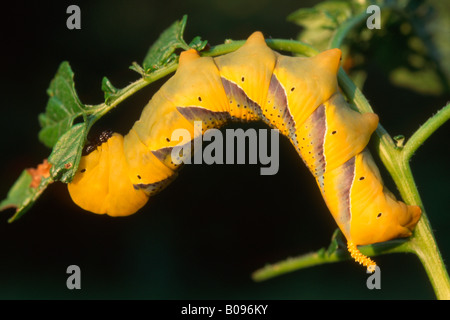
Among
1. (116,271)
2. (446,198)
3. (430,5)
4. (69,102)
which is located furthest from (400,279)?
(69,102)

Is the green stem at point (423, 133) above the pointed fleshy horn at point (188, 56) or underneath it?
underneath

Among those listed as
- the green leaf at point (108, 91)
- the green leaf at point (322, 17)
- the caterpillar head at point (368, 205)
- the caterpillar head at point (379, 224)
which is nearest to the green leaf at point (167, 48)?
the green leaf at point (108, 91)

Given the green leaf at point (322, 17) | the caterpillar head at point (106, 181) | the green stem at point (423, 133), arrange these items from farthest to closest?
the green leaf at point (322, 17) < the caterpillar head at point (106, 181) < the green stem at point (423, 133)

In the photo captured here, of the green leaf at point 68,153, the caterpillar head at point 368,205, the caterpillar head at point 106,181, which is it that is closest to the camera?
the green leaf at point 68,153

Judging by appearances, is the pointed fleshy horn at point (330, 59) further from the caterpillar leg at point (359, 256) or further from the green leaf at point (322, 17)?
the caterpillar leg at point (359, 256)

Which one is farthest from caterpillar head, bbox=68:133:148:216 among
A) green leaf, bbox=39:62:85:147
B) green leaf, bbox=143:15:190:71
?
green leaf, bbox=143:15:190:71

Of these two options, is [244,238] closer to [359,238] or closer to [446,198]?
[446,198]
